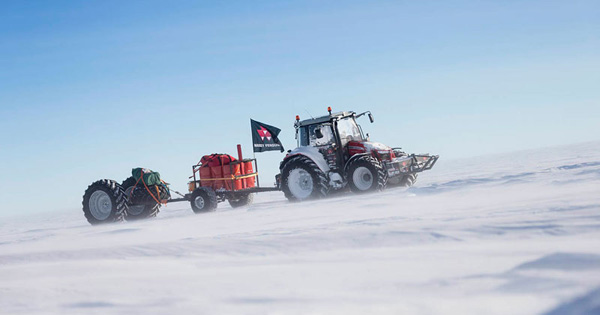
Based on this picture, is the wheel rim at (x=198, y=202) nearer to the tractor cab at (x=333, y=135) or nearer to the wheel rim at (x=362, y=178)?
the tractor cab at (x=333, y=135)

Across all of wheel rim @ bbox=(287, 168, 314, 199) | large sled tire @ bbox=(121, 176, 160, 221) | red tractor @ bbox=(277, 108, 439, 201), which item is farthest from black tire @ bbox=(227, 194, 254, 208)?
large sled tire @ bbox=(121, 176, 160, 221)

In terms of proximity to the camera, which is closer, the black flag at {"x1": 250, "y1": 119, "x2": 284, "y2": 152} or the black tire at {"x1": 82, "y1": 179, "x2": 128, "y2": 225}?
the black tire at {"x1": 82, "y1": 179, "x2": 128, "y2": 225}

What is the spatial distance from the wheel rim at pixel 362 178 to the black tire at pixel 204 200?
3.71 metres

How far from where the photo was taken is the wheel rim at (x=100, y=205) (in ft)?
39.7

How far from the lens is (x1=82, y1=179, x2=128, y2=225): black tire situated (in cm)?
1170

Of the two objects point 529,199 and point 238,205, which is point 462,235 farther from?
point 238,205

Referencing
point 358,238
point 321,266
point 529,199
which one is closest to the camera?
point 321,266

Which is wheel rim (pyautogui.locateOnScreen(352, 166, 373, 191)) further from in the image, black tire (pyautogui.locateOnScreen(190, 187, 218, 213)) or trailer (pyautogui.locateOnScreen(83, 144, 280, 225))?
black tire (pyautogui.locateOnScreen(190, 187, 218, 213))

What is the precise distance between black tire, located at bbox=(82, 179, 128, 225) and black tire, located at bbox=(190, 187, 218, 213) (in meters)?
1.89

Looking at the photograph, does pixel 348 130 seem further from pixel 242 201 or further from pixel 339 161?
pixel 242 201

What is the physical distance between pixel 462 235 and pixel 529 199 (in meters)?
2.30

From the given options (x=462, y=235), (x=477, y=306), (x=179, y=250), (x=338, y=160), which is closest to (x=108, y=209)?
(x=338, y=160)

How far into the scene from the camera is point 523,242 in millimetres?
3195

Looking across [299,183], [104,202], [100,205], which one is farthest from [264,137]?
[100,205]
